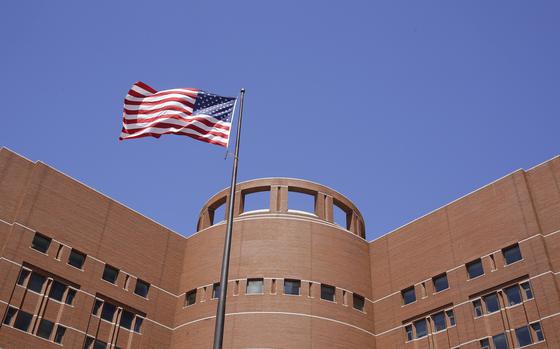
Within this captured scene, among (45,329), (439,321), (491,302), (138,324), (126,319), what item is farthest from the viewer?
(138,324)

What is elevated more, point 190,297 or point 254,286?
point 190,297

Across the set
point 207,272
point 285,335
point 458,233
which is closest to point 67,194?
point 207,272

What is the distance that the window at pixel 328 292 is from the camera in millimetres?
42662

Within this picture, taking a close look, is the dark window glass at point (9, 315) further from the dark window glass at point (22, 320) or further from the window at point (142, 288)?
the window at point (142, 288)

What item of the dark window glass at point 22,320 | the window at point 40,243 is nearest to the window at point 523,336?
the dark window glass at point 22,320

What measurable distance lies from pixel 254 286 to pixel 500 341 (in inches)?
631

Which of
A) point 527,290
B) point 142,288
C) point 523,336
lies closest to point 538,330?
point 523,336

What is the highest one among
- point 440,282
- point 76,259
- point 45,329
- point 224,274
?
point 76,259

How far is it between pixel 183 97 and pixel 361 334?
2514 cm

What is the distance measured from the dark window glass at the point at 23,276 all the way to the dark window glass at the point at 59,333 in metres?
3.54

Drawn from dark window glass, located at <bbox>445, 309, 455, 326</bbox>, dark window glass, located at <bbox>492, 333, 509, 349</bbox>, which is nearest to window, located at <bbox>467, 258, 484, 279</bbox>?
dark window glass, located at <bbox>445, 309, 455, 326</bbox>

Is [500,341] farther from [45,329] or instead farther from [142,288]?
[45,329]

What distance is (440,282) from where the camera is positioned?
137ft

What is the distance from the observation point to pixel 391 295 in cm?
4431
